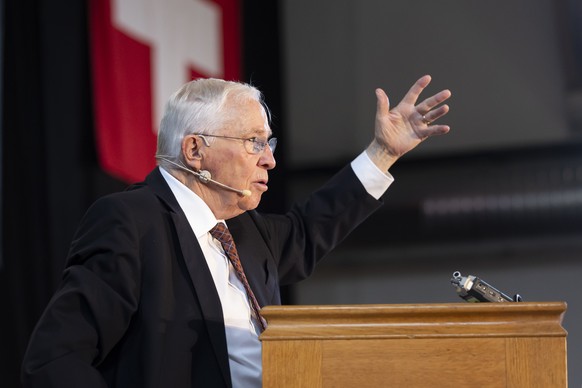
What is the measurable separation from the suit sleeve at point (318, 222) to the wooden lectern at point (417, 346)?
36.1 inches

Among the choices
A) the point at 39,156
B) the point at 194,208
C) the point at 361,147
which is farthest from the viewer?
the point at 361,147

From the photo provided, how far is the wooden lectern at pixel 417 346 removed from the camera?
156 centimetres

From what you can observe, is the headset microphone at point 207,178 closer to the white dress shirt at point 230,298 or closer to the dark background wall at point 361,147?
the white dress shirt at point 230,298

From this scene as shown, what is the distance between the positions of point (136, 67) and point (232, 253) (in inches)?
96.3

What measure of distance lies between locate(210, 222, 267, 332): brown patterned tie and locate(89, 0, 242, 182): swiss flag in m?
2.20

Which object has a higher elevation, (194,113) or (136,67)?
(136,67)

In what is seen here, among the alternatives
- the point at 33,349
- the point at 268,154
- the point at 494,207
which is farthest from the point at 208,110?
the point at 494,207

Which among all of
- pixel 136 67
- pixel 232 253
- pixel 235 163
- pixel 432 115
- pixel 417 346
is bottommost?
pixel 417 346

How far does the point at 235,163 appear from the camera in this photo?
2.28m

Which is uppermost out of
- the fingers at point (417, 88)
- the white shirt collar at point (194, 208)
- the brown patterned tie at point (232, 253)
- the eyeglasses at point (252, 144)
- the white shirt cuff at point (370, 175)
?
the fingers at point (417, 88)

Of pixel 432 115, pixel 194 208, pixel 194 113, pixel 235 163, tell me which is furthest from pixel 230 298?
pixel 432 115

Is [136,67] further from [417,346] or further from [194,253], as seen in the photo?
[417,346]

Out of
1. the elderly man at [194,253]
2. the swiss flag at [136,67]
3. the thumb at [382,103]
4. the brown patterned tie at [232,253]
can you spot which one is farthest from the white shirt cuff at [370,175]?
the swiss flag at [136,67]

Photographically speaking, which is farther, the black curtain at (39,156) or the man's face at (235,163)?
the black curtain at (39,156)
